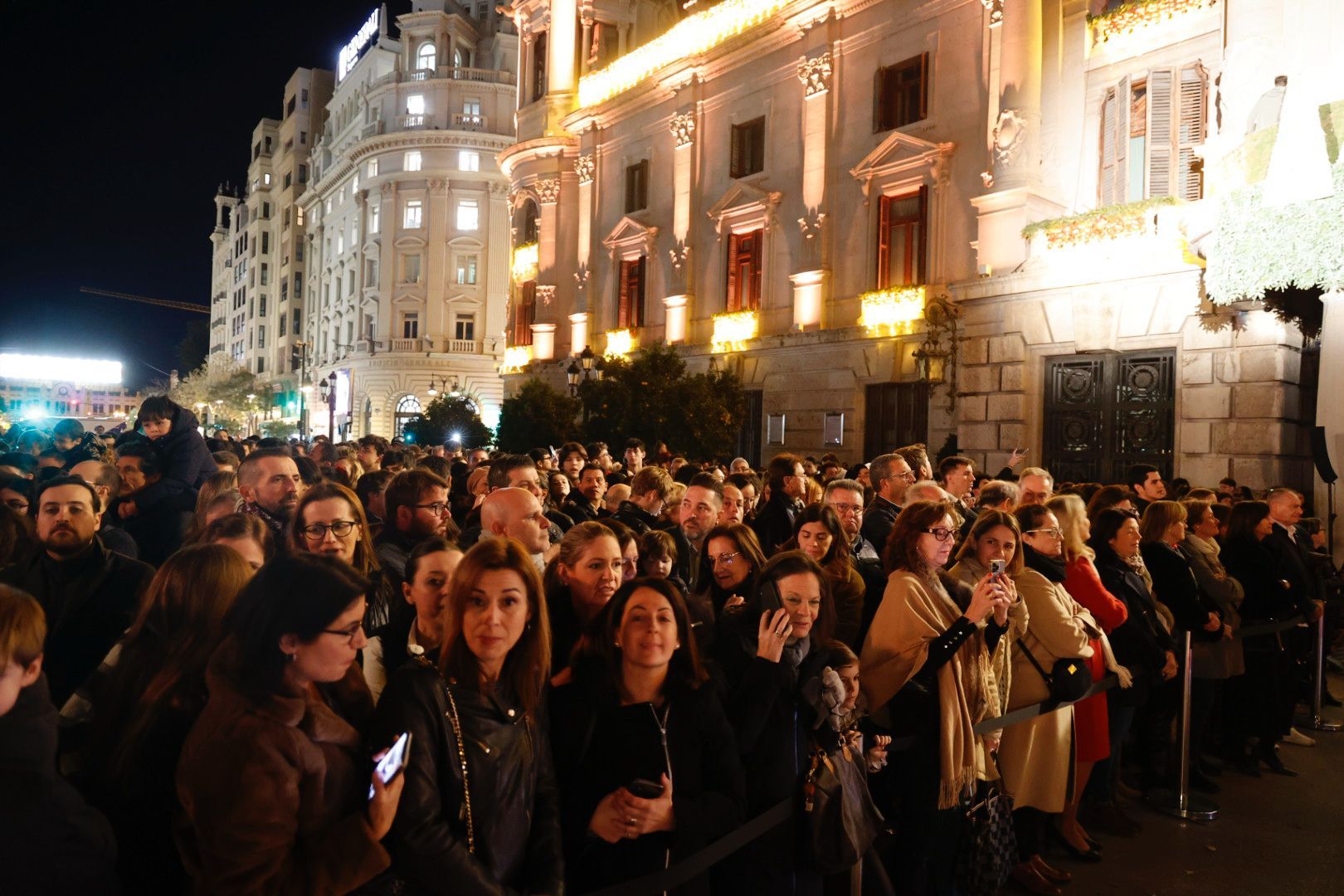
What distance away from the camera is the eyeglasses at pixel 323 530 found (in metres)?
4.52

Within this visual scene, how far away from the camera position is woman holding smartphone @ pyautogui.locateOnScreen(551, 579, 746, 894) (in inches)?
131

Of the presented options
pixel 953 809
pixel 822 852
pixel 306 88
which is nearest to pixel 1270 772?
pixel 953 809

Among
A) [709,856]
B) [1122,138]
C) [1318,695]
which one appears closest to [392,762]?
[709,856]

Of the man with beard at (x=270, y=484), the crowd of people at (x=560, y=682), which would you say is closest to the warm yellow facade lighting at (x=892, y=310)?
the crowd of people at (x=560, y=682)

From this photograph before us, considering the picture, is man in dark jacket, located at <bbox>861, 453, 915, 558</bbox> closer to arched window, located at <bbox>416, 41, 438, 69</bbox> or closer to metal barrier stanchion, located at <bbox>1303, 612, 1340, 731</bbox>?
metal barrier stanchion, located at <bbox>1303, 612, 1340, 731</bbox>

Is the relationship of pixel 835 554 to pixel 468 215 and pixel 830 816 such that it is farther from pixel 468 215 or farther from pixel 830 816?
pixel 468 215

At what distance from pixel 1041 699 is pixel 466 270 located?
51.8 m

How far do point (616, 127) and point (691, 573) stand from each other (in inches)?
1049

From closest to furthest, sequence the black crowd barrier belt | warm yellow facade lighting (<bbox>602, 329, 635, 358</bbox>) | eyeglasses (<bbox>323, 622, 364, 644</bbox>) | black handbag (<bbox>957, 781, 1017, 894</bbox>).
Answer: eyeglasses (<bbox>323, 622, 364, 644</bbox>)
the black crowd barrier belt
black handbag (<bbox>957, 781, 1017, 894</bbox>)
warm yellow facade lighting (<bbox>602, 329, 635, 358</bbox>)

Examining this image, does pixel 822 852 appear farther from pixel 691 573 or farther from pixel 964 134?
pixel 964 134

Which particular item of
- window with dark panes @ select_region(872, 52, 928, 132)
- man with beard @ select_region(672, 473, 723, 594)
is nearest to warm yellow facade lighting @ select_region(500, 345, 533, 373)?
window with dark panes @ select_region(872, 52, 928, 132)

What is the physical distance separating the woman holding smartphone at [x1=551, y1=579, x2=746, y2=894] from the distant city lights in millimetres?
108234

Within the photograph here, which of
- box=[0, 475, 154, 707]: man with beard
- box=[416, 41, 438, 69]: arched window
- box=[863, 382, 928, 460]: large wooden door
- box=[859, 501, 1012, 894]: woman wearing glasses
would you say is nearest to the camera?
box=[0, 475, 154, 707]: man with beard

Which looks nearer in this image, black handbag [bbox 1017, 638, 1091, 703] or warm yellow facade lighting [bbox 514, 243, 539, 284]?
black handbag [bbox 1017, 638, 1091, 703]
